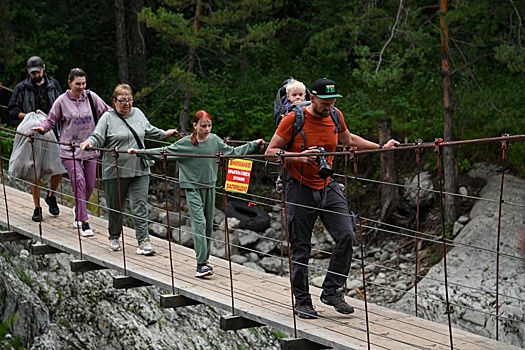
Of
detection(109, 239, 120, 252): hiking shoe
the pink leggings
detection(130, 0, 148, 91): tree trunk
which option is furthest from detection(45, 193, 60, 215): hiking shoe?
detection(130, 0, 148, 91): tree trunk

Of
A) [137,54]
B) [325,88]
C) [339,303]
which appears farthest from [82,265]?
[137,54]

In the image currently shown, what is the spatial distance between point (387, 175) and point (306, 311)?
9.35 m

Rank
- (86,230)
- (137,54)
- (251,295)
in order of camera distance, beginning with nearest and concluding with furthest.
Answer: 1. (251,295)
2. (86,230)
3. (137,54)

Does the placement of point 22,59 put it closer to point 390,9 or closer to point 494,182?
point 390,9

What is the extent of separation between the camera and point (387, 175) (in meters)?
14.7

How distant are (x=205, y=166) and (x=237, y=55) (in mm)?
12303

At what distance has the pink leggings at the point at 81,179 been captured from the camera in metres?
7.49

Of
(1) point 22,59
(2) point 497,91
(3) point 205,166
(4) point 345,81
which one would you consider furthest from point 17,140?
(4) point 345,81

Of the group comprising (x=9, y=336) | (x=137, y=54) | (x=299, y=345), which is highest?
(x=137, y=54)

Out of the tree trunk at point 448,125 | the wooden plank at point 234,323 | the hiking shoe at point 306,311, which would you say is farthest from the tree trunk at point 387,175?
the hiking shoe at point 306,311

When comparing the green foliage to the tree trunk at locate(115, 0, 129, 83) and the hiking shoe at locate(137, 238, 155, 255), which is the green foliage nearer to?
the hiking shoe at locate(137, 238, 155, 255)

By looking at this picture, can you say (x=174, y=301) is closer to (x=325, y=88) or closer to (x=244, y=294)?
(x=244, y=294)

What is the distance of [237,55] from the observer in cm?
1858

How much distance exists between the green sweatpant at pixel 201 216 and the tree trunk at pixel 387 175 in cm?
816
